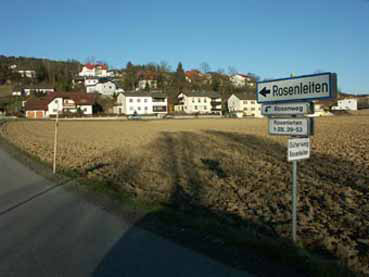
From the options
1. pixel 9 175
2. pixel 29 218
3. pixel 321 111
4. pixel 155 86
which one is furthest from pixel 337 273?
pixel 155 86

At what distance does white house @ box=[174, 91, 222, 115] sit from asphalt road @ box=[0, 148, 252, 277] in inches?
4514

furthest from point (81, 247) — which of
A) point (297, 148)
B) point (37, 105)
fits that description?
point (37, 105)

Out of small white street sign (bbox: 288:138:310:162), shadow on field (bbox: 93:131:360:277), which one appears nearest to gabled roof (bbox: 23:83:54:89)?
shadow on field (bbox: 93:131:360:277)

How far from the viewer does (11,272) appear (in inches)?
177

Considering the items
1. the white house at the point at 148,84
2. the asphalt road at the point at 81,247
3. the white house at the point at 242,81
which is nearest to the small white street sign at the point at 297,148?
the asphalt road at the point at 81,247

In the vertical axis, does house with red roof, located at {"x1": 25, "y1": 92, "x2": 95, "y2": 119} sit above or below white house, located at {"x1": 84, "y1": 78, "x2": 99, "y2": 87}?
below

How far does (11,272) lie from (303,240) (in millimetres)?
4578

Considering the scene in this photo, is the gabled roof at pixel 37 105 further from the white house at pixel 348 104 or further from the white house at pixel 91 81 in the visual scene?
the white house at pixel 348 104

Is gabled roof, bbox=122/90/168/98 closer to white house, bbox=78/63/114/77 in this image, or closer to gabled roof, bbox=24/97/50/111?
gabled roof, bbox=24/97/50/111

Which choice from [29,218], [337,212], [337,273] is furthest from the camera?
[337,212]

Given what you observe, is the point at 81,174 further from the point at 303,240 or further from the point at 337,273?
the point at 337,273

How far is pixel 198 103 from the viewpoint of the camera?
412 feet

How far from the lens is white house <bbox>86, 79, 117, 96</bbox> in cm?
13906

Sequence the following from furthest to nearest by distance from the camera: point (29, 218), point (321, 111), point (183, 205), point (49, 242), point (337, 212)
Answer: point (321, 111)
point (183, 205)
point (337, 212)
point (29, 218)
point (49, 242)
